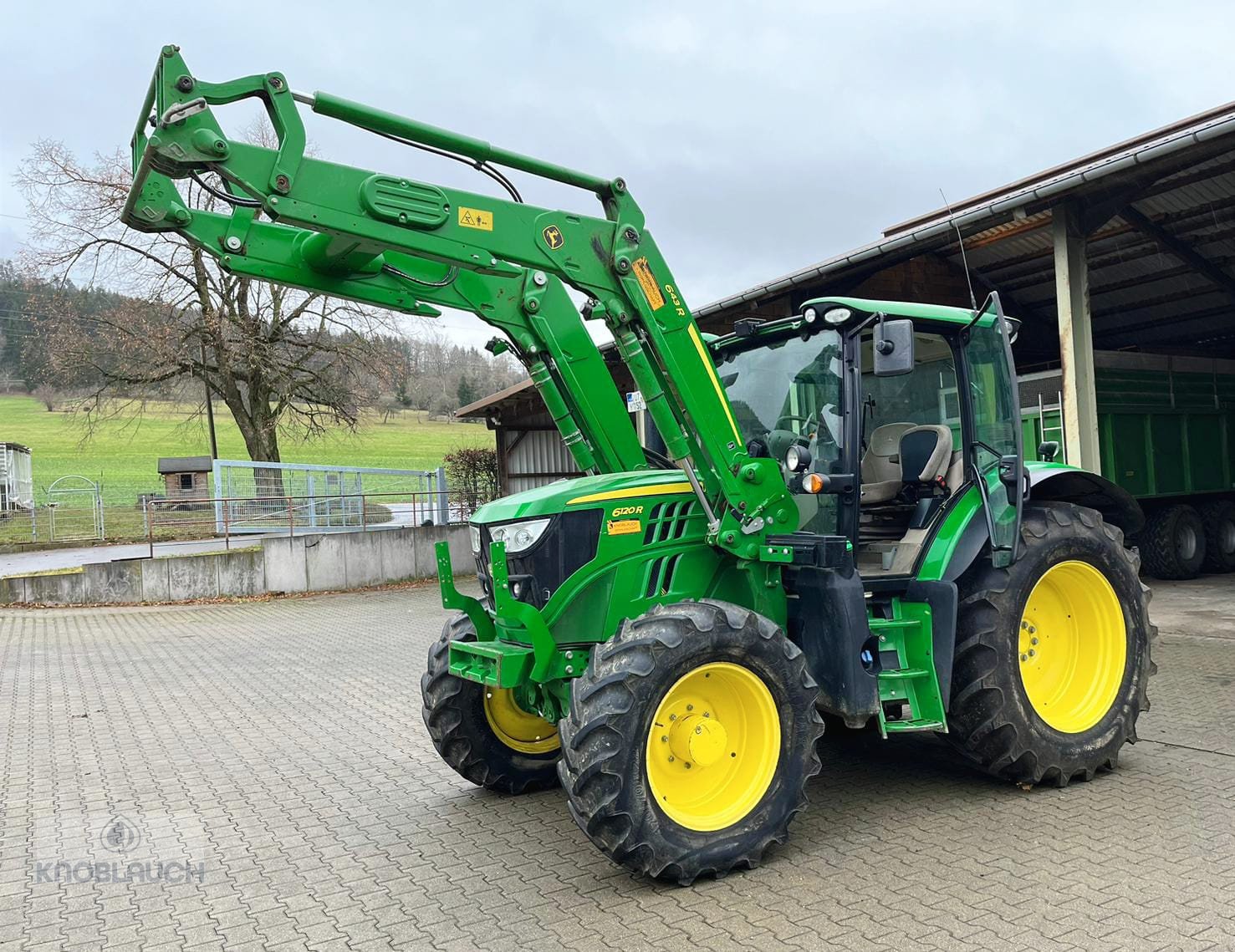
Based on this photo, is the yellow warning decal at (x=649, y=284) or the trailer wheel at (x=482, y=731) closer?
the yellow warning decal at (x=649, y=284)

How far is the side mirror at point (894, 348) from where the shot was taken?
443 cm

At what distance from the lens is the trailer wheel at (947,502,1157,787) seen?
491 cm

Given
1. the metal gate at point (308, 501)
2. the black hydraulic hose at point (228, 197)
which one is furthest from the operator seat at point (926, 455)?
the metal gate at point (308, 501)

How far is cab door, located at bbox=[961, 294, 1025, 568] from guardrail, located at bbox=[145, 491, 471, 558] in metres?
16.1

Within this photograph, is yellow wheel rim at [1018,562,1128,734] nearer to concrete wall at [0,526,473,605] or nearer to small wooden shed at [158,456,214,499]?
concrete wall at [0,526,473,605]

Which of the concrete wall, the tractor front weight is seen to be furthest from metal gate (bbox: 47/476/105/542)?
the tractor front weight

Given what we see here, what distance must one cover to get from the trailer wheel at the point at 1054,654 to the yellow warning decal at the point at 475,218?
9.93ft

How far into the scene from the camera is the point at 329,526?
21.6 meters

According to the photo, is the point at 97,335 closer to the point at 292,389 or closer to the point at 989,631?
the point at 292,389

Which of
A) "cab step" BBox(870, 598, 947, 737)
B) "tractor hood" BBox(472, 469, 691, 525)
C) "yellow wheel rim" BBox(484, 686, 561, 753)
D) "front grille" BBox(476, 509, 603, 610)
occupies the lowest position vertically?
"yellow wheel rim" BBox(484, 686, 561, 753)

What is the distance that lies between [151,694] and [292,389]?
671 inches

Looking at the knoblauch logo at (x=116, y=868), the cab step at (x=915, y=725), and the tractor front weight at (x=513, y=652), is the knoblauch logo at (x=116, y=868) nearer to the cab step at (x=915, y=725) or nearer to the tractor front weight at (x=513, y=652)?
the tractor front weight at (x=513, y=652)

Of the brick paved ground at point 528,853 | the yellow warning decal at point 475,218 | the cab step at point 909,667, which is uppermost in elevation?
the yellow warning decal at point 475,218

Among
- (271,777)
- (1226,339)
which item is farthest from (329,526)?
(1226,339)
